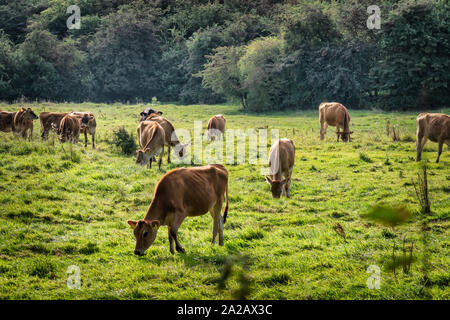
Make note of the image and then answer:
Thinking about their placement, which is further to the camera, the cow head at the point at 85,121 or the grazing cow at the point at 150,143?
the cow head at the point at 85,121

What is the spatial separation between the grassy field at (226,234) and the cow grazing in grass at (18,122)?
112 inches

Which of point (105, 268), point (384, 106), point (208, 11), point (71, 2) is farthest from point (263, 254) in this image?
point (71, 2)

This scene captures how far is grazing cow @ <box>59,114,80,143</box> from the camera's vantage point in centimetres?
1795

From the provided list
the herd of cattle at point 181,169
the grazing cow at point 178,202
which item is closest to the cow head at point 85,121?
the herd of cattle at point 181,169

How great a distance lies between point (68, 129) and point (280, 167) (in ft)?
35.2

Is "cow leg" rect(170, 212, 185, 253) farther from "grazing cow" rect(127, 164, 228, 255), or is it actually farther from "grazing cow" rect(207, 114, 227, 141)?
"grazing cow" rect(207, 114, 227, 141)

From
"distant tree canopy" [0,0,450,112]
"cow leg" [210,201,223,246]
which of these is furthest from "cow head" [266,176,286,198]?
"distant tree canopy" [0,0,450,112]

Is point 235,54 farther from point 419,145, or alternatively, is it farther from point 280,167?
point 280,167

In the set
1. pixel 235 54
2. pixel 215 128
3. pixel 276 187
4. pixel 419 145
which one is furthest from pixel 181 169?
pixel 235 54

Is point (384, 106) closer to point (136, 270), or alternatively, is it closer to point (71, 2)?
point (136, 270)

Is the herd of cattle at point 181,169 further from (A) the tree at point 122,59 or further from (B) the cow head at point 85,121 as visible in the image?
(A) the tree at point 122,59

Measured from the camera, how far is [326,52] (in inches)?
1731

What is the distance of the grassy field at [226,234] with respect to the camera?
222 inches

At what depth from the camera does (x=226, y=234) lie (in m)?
8.26
